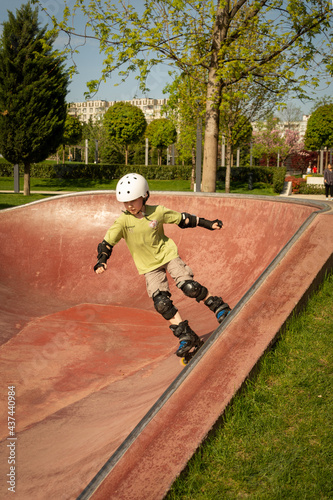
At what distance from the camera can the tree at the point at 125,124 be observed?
1687 inches

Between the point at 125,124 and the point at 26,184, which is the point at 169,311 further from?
the point at 125,124

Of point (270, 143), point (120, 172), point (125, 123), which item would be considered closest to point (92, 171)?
point (120, 172)

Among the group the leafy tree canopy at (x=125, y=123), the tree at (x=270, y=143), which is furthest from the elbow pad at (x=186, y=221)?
the tree at (x=270, y=143)

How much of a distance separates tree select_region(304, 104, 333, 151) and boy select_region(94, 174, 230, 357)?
1622 inches

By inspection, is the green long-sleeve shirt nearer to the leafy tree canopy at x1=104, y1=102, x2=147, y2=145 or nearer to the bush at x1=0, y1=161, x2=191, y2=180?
the bush at x1=0, y1=161, x2=191, y2=180

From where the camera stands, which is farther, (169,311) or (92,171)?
(92,171)

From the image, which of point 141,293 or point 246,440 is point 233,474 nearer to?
point 246,440

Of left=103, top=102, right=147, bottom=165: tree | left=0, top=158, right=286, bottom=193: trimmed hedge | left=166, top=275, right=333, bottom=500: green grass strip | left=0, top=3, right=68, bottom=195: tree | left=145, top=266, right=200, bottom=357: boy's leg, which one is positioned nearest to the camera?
left=166, top=275, right=333, bottom=500: green grass strip

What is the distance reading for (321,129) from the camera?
41500 mm

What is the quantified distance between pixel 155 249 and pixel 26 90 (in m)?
18.6

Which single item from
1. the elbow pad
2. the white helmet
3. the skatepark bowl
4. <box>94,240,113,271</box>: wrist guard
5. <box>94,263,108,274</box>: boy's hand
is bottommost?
the skatepark bowl

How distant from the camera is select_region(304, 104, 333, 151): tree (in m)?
41.4

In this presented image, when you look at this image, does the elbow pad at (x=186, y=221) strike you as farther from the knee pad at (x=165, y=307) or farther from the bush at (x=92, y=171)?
the bush at (x=92, y=171)

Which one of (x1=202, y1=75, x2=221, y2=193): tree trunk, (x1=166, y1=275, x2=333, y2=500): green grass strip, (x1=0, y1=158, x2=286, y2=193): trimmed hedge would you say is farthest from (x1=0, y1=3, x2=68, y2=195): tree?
(x1=166, y1=275, x2=333, y2=500): green grass strip
